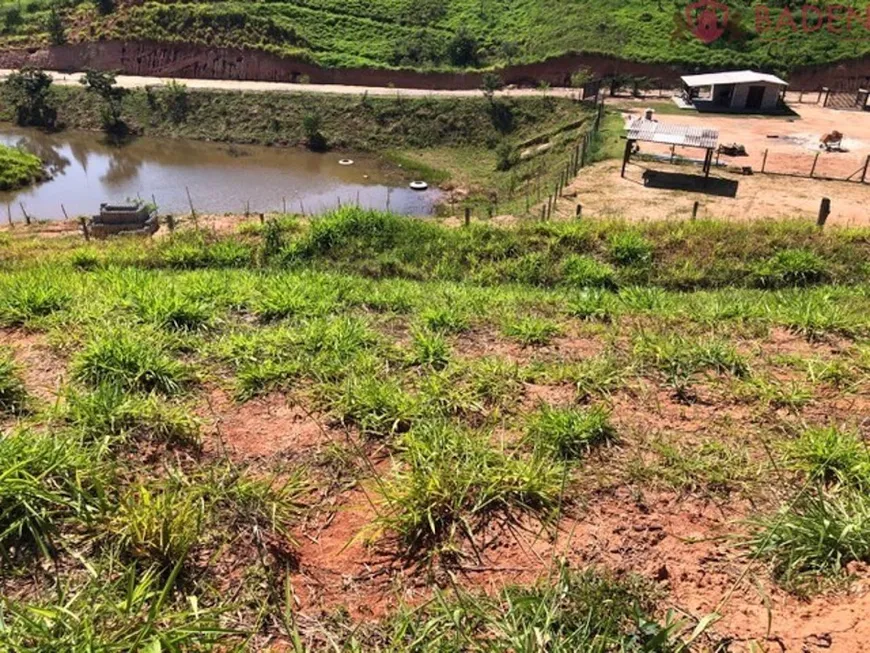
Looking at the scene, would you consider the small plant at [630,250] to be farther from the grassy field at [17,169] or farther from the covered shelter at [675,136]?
the grassy field at [17,169]

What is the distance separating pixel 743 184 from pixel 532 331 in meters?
19.9

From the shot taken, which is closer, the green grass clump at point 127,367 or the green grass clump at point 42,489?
the green grass clump at point 42,489

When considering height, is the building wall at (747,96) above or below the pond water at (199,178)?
above

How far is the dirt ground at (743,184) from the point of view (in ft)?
66.2

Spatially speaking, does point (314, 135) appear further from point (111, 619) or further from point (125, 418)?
point (111, 619)

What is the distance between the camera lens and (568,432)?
180 inches

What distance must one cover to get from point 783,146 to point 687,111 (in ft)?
24.5

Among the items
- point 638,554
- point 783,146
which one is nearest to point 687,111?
point 783,146

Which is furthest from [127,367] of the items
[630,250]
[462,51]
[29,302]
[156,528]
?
[462,51]

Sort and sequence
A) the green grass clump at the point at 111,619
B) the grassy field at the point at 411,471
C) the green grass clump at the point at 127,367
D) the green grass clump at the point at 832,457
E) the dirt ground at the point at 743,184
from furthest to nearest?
1. the dirt ground at the point at 743,184
2. the green grass clump at the point at 127,367
3. the green grass clump at the point at 832,457
4. the grassy field at the point at 411,471
5. the green grass clump at the point at 111,619

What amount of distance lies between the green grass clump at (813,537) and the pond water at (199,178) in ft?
81.8

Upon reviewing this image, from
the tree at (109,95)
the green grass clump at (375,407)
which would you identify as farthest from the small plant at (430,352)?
the tree at (109,95)

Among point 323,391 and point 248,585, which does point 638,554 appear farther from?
point 323,391
